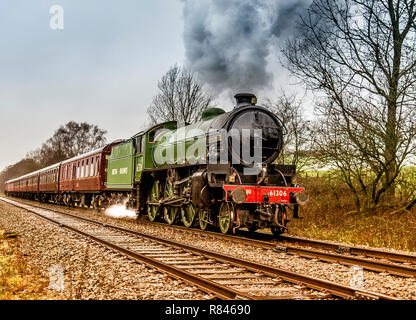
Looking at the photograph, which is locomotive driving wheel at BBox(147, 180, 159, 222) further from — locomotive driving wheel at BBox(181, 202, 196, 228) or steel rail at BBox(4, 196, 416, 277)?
steel rail at BBox(4, 196, 416, 277)

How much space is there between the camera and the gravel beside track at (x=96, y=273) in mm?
4625

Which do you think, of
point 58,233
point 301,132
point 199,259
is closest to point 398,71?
point 301,132

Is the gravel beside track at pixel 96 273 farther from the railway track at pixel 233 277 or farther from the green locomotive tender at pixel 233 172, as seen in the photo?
the green locomotive tender at pixel 233 172

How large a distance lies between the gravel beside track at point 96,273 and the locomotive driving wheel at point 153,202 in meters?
4.50

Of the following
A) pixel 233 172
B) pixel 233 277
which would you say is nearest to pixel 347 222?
pixel 233 172

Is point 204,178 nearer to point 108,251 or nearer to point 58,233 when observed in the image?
point 108,251

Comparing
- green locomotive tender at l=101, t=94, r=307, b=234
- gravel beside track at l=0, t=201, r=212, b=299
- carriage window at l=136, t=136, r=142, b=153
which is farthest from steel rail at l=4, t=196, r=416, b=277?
carriage window at l=136, t=136, r=142, b=153

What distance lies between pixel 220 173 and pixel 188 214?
3.01 metres

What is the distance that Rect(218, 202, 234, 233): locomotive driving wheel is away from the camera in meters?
9.55

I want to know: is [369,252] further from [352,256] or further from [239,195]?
[239,195]

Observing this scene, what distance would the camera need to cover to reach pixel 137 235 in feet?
32.7

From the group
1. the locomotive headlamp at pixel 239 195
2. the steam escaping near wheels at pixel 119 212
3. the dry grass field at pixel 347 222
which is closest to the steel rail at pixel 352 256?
the locomotive headlamp at pixel 239 195

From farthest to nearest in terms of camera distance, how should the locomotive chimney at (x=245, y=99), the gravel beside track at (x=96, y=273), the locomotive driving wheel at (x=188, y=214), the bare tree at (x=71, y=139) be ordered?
the bare tree at (x=71, y=139), the locomotive driving wheel at (x=188, y=214), the locomotive chimney at (x=245, y=99), the gravel beside track at (x=96, y=273)

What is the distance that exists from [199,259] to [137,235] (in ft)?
11.4
